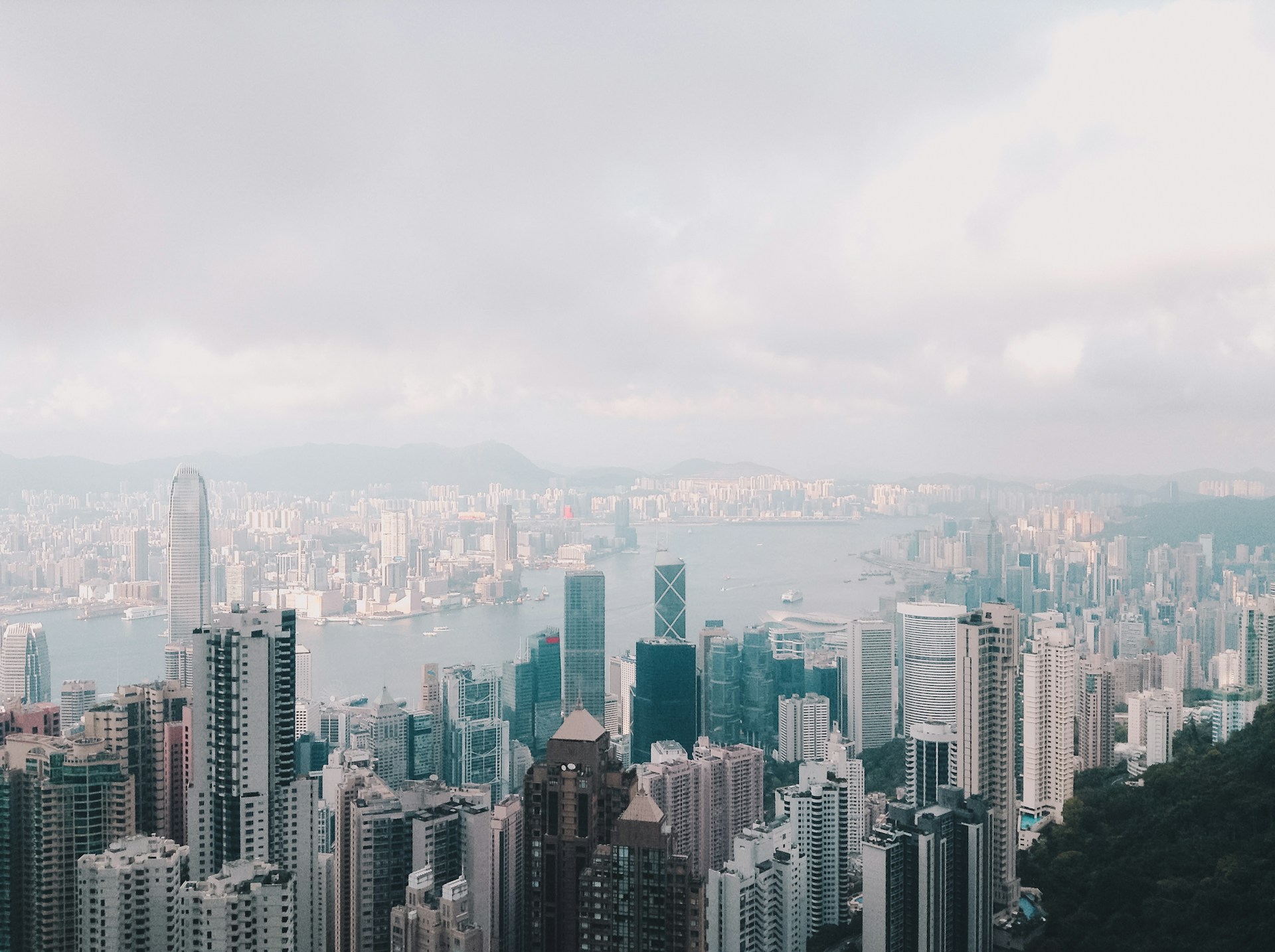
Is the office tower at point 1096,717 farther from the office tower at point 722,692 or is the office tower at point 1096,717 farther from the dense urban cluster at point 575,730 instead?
the office tower at point 722,692

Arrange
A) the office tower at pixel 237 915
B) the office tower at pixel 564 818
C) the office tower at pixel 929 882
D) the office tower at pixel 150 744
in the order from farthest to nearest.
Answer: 1. the office tower at pixel 150 744
2. the office tower at pixel 929 882
3. the office tower at pixel 564 818
4. the office tower at pixel 237 915

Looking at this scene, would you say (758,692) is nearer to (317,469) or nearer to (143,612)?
(317,469)

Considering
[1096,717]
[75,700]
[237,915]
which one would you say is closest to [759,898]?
[237,915]

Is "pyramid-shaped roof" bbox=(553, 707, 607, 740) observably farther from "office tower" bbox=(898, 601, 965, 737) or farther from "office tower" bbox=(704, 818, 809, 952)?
"office tower" bbox=(898, 601, 965, 737)

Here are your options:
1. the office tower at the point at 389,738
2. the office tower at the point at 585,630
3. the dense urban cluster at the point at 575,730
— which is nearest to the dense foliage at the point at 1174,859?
the dense urban cluster at the point at 575,730

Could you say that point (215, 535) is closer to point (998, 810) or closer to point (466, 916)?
point (466, 916)

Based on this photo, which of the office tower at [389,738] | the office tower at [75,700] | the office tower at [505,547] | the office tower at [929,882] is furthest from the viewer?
the office tower at [505,547]
